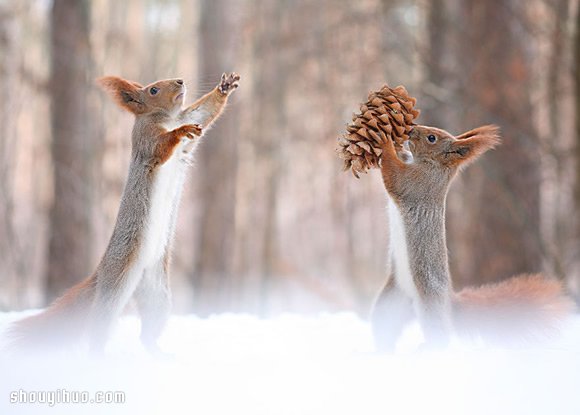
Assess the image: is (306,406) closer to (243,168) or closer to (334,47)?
(334,47)

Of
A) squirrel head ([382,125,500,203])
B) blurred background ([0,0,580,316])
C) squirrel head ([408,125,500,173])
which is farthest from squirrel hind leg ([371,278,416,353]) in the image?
blurred background ([0,0,580,316])

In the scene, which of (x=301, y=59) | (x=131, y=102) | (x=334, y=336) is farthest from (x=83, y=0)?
(x=334, y=336)

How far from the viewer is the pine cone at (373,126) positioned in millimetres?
2764

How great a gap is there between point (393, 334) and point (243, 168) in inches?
357

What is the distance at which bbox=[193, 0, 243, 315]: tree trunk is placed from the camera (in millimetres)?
7953

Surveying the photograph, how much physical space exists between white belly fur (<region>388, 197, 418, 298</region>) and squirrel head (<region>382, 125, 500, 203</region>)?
11cm

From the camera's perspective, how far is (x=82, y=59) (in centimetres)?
707

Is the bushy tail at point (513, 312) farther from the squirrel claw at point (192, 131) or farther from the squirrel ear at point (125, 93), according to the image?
the squirrel ear at point (125, 93)

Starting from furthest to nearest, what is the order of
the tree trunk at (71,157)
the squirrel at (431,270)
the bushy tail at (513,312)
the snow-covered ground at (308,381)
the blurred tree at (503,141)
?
the tree trunk at (71,157) < the blurred tree at (503,141) < the bushy tail at (513,312) < the squirrel at (431,270) < the snow-covered ground at (308,381)

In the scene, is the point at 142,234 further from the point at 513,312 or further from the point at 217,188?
the point at 217,188

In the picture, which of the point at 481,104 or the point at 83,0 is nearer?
the point at 481,104

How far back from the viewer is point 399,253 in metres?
3.06

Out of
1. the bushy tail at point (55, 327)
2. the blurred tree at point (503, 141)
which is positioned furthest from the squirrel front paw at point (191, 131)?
the blurred tree at point (503, 141)

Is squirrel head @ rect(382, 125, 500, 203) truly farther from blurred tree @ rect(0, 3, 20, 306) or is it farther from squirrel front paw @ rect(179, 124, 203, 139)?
blurred tree @ rect(0, 3, 20, 306)
